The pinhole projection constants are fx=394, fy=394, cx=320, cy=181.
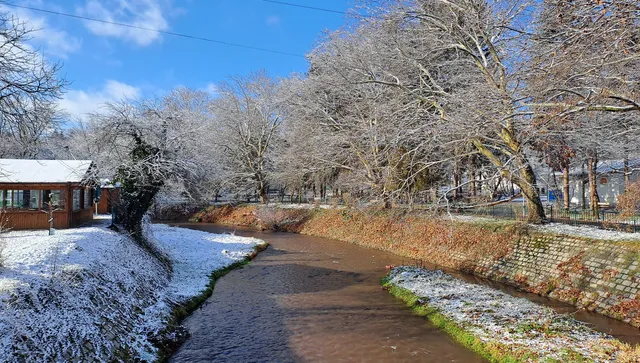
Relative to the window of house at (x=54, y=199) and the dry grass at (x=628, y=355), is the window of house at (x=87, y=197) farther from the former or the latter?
the dry grass at (x=628, y=355)

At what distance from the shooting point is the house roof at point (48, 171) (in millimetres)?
16484

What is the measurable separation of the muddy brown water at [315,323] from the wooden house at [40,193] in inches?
298

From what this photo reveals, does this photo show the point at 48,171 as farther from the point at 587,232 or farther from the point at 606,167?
the point at 606,167

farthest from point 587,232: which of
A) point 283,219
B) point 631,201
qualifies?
point 283,219

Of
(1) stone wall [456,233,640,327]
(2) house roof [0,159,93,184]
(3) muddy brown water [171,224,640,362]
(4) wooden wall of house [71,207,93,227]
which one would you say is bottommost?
(3) muddy brown water [171,224,640,362]

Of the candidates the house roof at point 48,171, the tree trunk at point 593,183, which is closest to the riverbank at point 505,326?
the tree trunk at point 593,183

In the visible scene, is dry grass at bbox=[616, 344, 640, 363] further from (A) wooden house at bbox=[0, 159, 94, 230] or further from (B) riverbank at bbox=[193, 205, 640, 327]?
(A) wooden house at bbox=[0, 159, 94, 230]

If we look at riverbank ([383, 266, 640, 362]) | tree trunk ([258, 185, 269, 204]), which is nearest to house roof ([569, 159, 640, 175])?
riverbank ([383, 266, 640, 362])

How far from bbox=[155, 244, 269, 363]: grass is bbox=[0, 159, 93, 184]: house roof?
7378 mm

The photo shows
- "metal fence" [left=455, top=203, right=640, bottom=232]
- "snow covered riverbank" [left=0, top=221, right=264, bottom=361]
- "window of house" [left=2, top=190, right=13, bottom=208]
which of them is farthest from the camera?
"window of house" [left=2, top=190, right=13, bottom=208]

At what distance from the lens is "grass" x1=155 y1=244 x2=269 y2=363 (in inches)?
345

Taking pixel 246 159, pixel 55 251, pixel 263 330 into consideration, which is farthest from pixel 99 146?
pixel 246 159

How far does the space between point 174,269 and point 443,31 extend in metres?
14.6

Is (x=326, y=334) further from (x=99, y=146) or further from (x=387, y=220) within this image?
(x=387, y=220)
